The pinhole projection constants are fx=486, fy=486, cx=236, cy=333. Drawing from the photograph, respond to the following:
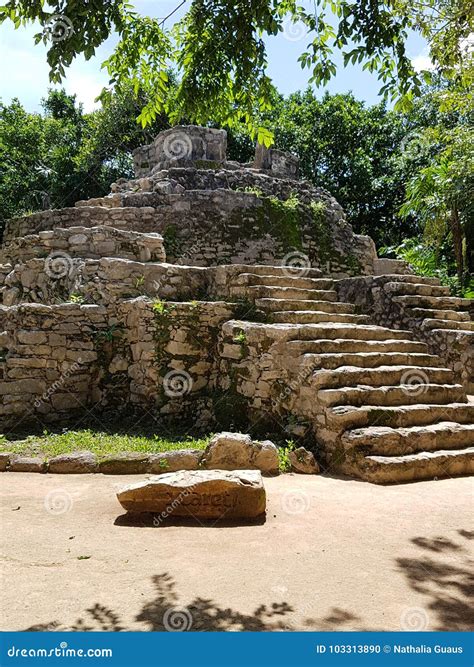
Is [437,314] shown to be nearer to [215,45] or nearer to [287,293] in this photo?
[287,293]

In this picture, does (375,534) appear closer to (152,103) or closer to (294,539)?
(294,539)

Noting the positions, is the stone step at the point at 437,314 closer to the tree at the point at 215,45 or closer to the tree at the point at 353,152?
the tree at the point at 215,45

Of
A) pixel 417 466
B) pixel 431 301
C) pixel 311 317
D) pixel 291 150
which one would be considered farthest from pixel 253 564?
pixel 291 150

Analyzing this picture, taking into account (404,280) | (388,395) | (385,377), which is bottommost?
A: (388,395)

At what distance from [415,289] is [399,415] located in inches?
147

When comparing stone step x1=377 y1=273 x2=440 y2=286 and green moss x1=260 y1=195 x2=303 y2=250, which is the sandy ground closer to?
stone step x1=377 y1=273 x2=440 y2=286

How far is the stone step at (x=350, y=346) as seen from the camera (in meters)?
6.03

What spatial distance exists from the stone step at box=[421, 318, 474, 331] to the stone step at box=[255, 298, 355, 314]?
1231 mm

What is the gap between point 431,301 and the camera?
8398mm

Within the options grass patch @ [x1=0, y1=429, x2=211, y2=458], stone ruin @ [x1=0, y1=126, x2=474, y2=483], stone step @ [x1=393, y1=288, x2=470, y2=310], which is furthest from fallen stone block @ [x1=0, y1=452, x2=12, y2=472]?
stone step @ [x1=393, y1=288, x2=470, y2=310]

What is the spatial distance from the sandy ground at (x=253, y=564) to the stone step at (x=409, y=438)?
0.54m

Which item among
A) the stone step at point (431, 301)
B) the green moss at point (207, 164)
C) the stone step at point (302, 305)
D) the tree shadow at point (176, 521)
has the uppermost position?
the green moss at point (207, 164)

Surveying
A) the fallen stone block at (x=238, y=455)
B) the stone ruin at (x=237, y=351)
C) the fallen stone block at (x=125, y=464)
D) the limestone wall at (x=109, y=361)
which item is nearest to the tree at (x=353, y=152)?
the stone ruin at (x=237, y=351)

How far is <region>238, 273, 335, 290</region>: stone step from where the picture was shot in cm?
761
